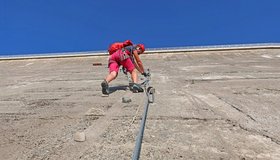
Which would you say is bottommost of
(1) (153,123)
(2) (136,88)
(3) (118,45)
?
(1) (153,123)

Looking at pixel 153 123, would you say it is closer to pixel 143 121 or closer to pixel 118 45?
pixel 143 121

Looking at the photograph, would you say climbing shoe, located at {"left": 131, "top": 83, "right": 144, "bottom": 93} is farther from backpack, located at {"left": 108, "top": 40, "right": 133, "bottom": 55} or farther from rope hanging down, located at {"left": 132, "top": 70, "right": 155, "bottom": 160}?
backpack, located at {"left": 108, "top": 40, "right": 133, "bottom": 55}

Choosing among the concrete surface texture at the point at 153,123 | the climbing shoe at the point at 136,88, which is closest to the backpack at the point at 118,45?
the concrete surface texture at the point at 153,123

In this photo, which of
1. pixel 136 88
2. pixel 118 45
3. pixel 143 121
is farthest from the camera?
pixel 118 45

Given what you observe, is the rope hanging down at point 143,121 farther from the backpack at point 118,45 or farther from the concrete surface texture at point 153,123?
the backpack at point 118,45

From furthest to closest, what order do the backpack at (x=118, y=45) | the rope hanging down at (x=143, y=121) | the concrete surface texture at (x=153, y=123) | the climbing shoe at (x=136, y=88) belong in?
the backpack at (x=118, y=45) < the climbing shoe at (x=136, y=88) < the concrete surface texture at (x=153, y=123) < the rope hanging down at (x=143, y=121)

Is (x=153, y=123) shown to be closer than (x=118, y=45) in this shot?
Yes

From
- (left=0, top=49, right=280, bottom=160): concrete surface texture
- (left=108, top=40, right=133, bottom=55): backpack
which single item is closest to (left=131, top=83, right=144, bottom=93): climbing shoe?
(left=0, top=49, right=280, bottom=160): concrete surface texture

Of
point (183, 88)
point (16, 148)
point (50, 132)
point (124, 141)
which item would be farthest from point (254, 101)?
point (16, 148)

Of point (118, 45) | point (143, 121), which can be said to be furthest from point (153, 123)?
point (118, 45)

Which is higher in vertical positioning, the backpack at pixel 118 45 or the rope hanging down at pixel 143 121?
the backpack at pixel 118 45

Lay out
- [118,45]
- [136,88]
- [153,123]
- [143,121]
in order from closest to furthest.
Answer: [143,121], [153,123], [136,88], [118,45]

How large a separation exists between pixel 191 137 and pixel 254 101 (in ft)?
4.87

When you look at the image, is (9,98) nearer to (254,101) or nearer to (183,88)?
(183,88)
